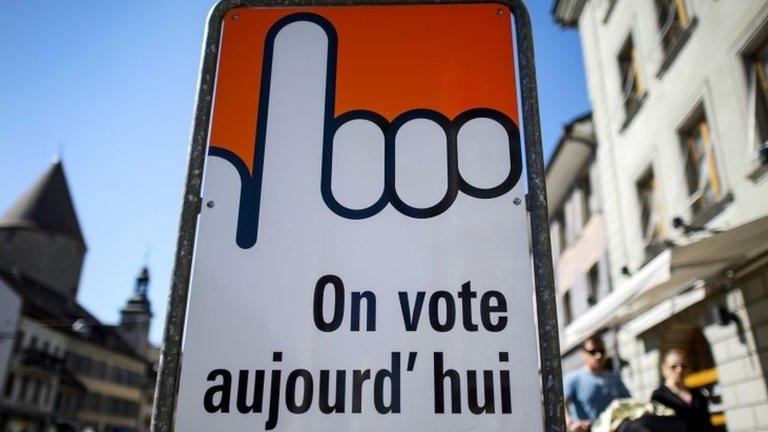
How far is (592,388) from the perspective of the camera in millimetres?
4199

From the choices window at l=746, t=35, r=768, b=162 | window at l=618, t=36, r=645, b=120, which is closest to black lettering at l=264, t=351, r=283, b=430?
window at l=746, t=35, r=768, b=162

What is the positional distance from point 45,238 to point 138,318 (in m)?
19.5

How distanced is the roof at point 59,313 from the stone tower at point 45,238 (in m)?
1.54

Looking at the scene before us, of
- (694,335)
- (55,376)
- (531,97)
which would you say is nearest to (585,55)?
(694,335)

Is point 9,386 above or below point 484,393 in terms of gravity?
above

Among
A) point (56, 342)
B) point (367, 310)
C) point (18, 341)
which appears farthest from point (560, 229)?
point (56, 342)

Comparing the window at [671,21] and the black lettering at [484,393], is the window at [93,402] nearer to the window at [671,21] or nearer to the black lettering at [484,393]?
the window at [671,21]

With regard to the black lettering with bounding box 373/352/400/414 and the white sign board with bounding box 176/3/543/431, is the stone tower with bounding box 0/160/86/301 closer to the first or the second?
the white sign board with bounding box 176/3/543/431

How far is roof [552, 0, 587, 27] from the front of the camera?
597 inches

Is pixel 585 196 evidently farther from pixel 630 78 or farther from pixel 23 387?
pixel 23 387

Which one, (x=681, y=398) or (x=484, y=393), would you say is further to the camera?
(x=681, y=398)

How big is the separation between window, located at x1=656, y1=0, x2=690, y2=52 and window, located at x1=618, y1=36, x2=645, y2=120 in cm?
107

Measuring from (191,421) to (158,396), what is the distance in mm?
84

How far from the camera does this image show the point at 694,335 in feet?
31.3
